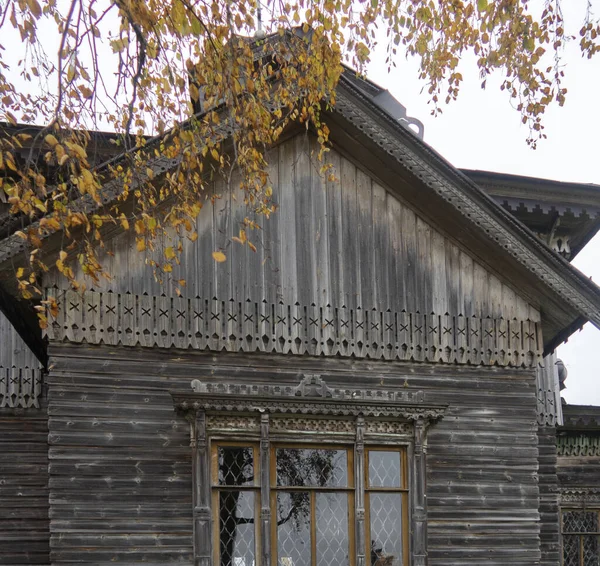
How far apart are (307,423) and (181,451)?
1.59m

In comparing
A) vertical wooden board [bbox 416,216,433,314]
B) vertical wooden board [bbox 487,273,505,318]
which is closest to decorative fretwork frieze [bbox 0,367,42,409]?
vertical wooden board [bbox 416,216,433,314]

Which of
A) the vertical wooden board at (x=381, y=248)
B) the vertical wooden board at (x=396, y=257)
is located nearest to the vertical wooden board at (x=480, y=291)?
the vertical wooden board at (x=396, y=257)

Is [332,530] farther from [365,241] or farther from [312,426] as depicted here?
[365,241]

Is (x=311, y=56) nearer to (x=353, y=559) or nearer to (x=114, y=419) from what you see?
(x=114, y=419)

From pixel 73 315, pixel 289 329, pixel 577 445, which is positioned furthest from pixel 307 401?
pixel 577 445

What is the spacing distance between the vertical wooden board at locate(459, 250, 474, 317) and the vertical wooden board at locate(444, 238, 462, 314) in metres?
0.04

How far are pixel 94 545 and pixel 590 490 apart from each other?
12.2m

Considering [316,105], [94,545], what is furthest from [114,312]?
[316,105]

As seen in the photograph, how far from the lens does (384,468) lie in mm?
13625

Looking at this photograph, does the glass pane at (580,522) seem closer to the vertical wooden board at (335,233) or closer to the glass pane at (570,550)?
the glass pane at (570,550)

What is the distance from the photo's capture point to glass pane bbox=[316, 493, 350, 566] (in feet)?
43.2

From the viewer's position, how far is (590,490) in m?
21.5

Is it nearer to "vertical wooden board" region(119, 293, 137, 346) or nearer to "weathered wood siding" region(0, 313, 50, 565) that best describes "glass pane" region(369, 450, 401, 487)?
"vertical wooden board" region(119, 293, 137, 346)

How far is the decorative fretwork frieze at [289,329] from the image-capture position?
1279 centimetres
